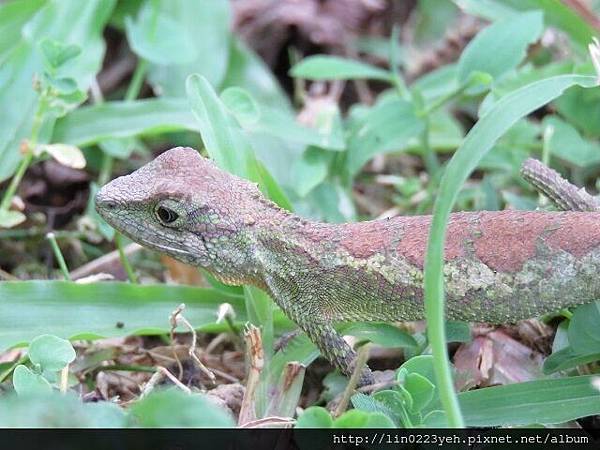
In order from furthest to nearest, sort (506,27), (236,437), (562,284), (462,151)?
(506,27)
(562,284)
(236,437)
(462,151)

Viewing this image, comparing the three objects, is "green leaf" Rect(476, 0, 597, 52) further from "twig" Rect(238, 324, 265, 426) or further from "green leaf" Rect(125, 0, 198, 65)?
"twig" Rect(238, 324, 265, 426)

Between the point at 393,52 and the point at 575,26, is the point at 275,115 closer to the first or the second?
the point at 393,52

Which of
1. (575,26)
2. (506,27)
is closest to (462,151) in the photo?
(506,27)

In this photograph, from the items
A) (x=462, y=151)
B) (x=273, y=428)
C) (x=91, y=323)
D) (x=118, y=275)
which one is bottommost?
(x=118, y=275)

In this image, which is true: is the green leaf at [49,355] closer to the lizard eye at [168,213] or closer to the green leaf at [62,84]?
the lizard eye at [168,213]

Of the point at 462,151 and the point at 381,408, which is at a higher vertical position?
the point at 462,151

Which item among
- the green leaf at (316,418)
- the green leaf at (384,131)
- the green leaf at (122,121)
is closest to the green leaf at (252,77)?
the green leaf at (122,121)

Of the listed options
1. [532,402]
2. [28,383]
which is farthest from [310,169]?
[28,383]
